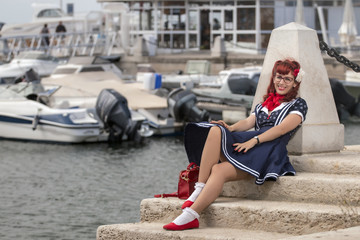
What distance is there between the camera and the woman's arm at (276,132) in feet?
22.8

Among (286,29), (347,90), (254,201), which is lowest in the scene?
(347,90)

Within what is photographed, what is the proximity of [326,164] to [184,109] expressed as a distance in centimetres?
2013

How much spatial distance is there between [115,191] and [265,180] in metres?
9.68

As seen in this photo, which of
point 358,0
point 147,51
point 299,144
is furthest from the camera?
point 358,0

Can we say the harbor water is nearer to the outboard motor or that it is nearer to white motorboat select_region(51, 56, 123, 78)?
the outboard motor

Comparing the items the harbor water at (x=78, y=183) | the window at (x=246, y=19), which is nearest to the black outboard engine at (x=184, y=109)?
the harbor water at (x=78, y=183)

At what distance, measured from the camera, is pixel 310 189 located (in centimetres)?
699

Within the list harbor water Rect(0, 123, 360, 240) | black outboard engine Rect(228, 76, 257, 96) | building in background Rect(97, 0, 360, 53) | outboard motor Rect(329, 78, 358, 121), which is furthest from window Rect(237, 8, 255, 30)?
harbor water Rect(0, 123, 360, 240)

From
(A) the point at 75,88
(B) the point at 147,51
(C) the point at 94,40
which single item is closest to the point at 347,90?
(A) the point at 75,88

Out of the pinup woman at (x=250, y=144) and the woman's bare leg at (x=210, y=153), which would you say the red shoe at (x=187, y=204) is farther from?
the woman's bare leg at (x=210, y=153)

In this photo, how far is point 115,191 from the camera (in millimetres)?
16578

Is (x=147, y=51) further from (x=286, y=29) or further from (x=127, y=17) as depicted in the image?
(x=286, y=29)

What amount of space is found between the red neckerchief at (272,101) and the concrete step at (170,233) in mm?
1093

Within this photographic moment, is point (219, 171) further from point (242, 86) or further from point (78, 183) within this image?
point (242, 86)
